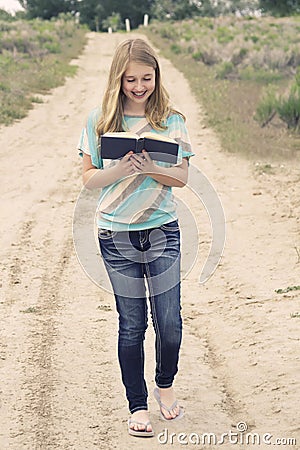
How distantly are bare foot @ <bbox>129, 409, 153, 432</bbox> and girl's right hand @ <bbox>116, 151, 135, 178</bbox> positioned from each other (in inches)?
46.4

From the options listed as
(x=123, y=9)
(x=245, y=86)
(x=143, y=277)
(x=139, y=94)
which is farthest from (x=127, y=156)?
(x=123, y=9)

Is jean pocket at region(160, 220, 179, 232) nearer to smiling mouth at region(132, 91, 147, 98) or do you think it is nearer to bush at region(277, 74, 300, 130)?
smiling mouth at region(132, 91, 147, 98)

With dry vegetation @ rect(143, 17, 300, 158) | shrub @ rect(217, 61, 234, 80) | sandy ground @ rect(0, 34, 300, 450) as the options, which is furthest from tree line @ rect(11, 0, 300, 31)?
sandy ground @ rect(0, 34, 300, 450)

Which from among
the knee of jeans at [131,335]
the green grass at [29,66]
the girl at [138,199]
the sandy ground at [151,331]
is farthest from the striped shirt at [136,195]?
the green grass at [29,66]

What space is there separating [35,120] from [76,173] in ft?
15.7

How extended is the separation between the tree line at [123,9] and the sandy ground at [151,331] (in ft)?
171

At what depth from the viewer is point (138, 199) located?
4.01 m

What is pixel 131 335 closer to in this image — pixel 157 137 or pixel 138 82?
pixel 157 137

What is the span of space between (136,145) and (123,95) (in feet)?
1.10

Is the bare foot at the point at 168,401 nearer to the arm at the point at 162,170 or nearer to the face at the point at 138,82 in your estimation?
the arm at the point at 162,170

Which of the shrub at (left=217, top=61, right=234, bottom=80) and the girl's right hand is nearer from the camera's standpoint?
the girl's right hand

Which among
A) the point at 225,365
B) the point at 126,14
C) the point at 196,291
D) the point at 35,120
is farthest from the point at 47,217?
the point at 126,14

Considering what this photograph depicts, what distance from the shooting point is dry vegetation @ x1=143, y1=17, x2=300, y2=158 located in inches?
553

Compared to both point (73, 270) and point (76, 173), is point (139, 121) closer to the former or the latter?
point (73, 270)
